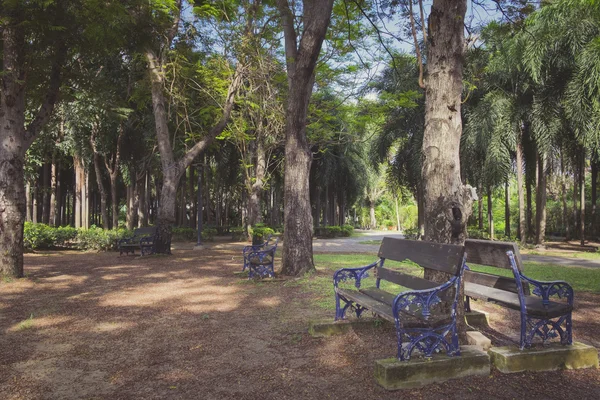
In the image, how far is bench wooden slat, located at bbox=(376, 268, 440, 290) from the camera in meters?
3.99

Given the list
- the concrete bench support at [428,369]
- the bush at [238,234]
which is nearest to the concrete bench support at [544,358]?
the concrete bench support at [428,369]

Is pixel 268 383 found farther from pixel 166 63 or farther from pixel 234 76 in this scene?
pixel 166 63

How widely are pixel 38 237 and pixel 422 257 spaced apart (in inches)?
667

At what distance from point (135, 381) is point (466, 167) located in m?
19.2

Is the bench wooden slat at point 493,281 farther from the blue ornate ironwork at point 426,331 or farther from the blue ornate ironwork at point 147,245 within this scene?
the blue ornate ironwork at point 147,245

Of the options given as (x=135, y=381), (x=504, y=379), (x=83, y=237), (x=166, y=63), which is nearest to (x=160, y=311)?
(x=135, y=381)

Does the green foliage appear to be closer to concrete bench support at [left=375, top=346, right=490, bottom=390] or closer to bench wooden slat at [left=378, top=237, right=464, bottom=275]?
bench wooden slat at [left=378, top=237, right=464, bottom=275]

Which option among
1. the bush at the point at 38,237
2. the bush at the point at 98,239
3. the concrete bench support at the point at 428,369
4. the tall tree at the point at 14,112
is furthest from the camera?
the bush at the point at 98,239

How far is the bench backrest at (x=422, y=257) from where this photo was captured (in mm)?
3662

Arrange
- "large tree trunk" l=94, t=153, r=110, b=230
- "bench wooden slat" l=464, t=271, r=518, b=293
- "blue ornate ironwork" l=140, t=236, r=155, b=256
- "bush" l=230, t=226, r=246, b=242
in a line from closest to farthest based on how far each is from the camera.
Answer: "bench wooden slat" l=464, t=271, r=518, b=293, "blue ornate ironwork" l=140, t=236, r=155, b=256, "large tree trunk" l=94, t=153, r=110, b=230, "bush" l=230, t=226, r=246, b=242

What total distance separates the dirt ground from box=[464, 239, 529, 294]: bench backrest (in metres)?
0.59

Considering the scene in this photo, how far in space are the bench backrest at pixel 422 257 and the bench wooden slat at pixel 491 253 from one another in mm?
866

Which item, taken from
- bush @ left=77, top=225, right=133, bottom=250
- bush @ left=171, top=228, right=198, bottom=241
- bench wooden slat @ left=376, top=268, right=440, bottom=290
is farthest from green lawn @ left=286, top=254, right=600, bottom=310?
bush @ left=171, top=228, right=198, bottom=241

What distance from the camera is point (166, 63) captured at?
48.8 feet
